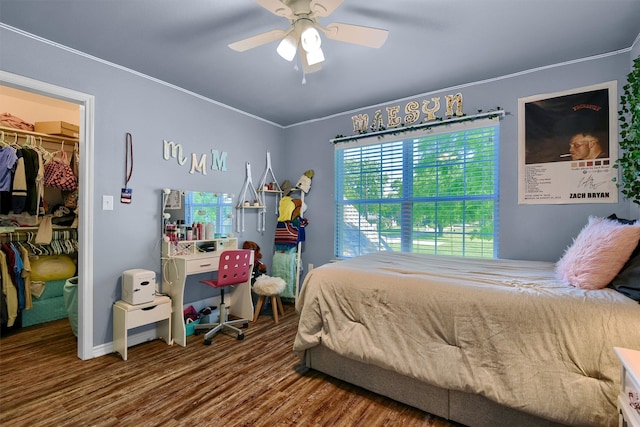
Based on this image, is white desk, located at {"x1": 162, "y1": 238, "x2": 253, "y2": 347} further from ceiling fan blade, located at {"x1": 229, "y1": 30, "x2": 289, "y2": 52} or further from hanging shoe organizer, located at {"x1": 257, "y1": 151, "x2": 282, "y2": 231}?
ceiling fan blade, located at {"x1": 229, "y1": 30, "x2": 289, "y2": 52}

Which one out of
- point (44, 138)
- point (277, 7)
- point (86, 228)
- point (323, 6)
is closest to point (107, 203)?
point (86, 228)

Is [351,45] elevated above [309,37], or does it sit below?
above

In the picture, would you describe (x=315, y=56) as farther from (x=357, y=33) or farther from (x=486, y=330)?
(x=486, y=330)

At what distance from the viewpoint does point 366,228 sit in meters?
3.71

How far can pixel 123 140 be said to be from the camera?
271 centimetres

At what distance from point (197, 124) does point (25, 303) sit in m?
2.55

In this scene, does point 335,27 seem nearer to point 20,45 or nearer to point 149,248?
point 20,45

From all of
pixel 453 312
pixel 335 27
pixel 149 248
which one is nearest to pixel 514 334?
pixel 453 312

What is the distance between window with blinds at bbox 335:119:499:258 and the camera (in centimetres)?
297

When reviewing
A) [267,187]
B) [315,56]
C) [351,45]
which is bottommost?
[267,187]

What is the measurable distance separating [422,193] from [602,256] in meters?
1.79

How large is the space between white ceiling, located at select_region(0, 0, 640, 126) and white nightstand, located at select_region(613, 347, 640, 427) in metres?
1.96

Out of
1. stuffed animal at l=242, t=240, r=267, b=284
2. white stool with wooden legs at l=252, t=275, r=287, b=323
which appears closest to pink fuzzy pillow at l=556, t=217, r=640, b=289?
white stool with wooden legs at l=252, t=275, r=287, b=323

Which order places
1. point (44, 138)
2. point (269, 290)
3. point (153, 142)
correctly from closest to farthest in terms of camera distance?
point (153, 142), point (269, 290), point (44, 138)
